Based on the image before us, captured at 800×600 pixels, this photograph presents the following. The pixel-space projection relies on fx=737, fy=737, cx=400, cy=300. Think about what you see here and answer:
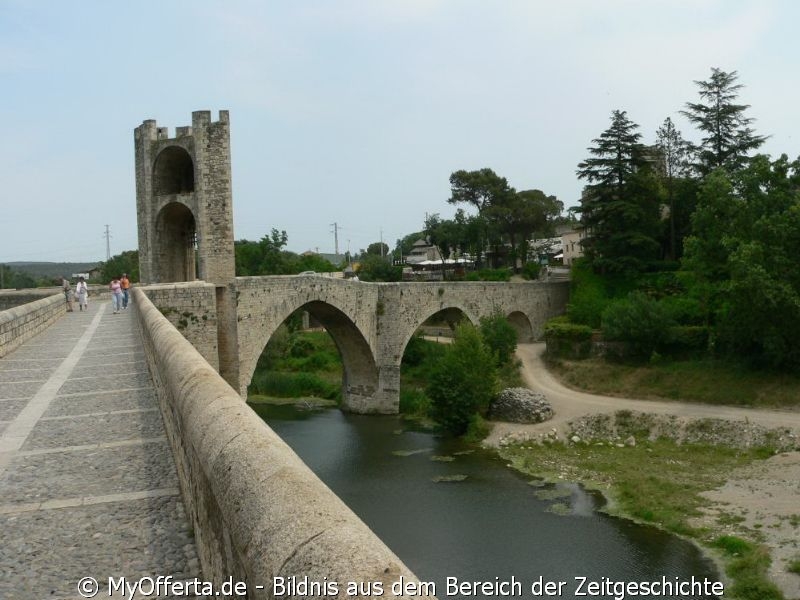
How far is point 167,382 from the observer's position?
184 inches

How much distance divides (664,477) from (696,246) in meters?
8.50

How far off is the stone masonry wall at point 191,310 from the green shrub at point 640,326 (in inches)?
662

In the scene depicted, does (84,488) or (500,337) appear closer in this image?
(84,488)

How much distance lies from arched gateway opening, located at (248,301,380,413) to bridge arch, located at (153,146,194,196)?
490 cm

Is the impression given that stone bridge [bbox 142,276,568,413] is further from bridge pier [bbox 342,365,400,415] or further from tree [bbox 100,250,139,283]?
tree [bbox 100,250,139,283]

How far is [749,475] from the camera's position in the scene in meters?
17.0

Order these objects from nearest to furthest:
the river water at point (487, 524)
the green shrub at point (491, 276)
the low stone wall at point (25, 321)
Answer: the low stone wall at point (25, 321)
the river water at point (487, 524)
the green shrub at point (491, 276)

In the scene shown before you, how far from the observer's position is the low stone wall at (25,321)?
948 cm

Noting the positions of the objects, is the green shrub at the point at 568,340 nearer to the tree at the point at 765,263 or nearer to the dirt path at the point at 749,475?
the dirt path at the point at 749,475

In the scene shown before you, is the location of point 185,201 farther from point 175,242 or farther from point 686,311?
point 686,311

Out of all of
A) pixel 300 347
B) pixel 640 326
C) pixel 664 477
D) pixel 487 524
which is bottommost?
pixel 487 524

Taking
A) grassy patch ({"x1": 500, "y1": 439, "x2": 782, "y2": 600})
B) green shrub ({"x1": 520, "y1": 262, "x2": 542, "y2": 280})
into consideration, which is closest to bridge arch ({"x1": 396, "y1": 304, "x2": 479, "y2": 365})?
grassy patch ({"x1": 500, "y1": 439, "x2": 782, "y2": 600})

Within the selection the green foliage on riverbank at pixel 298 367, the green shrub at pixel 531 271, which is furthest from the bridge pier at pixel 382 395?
the green shrub at pixel 531 271

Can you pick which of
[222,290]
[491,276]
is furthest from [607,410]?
[491,276]
